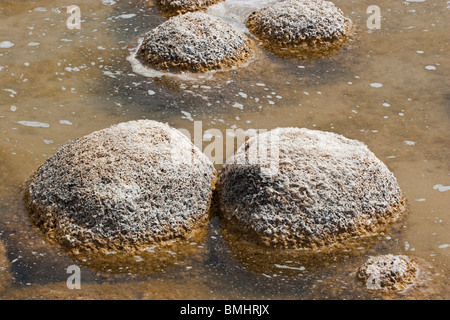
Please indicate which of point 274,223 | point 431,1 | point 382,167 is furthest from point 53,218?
point 431,1

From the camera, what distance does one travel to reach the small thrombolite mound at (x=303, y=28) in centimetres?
734

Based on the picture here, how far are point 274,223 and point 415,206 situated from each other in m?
1.21

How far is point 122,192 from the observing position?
450 cm

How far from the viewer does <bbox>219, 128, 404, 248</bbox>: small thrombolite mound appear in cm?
449

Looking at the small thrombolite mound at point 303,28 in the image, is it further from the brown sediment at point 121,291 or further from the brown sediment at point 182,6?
the brown sediment at point 121,291

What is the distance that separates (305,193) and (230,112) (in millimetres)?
1780

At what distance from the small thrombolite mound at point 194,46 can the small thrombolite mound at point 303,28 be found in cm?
49

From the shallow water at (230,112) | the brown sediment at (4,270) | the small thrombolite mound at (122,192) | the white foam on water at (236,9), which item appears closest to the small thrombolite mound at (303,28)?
the shallow water at (230,112)

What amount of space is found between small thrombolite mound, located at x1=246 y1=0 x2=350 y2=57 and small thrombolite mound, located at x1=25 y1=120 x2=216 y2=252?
2.89 meters

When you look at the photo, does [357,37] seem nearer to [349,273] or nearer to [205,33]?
[205,33]

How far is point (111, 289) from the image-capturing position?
4109mm

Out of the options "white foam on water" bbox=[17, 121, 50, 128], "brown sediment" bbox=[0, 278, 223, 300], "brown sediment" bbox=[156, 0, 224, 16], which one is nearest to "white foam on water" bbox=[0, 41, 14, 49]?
"white foam on water" bbox=[17, 121, 50, 128]

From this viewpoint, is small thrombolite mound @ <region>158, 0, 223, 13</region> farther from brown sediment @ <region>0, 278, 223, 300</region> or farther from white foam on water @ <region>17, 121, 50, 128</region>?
brown sediment @ <region>0, 278, 223, 300</region>

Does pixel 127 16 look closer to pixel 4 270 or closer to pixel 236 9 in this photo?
pixel 236 9
